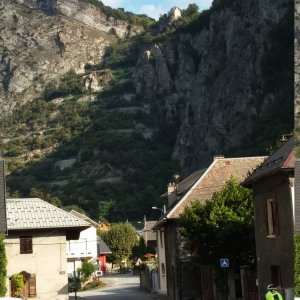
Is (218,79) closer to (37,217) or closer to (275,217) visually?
(37,217)

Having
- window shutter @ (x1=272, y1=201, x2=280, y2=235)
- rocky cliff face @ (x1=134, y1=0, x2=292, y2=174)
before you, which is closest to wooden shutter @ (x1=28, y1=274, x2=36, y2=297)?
window shutter @ (x1=272, y1=201, x2=280, y2=235)

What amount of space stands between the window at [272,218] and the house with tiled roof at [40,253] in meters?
15.5

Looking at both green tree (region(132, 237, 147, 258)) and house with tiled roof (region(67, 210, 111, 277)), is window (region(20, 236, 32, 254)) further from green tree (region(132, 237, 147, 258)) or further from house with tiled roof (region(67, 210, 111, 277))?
green tree (region(132, 237, 147, 258))

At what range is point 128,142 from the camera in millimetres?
173625

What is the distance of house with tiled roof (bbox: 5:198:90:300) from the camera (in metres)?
35.1

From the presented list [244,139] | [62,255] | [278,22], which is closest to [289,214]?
[62,255]

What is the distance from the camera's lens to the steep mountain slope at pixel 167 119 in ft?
419

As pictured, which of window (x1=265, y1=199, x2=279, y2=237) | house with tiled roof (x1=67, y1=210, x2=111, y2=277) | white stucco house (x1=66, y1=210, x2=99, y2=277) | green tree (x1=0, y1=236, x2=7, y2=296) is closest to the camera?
window (x1=265, y1=199, x2=279, y2=237)

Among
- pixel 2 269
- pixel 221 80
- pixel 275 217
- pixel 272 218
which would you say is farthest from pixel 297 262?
pixel 221 80

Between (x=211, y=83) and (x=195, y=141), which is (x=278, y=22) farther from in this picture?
(x=195, y=141)

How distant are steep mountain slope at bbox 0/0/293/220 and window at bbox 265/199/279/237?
259 ft

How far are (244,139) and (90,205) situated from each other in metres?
35.6

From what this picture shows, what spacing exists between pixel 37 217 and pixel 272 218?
59.2 ft

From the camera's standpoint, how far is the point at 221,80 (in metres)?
141
